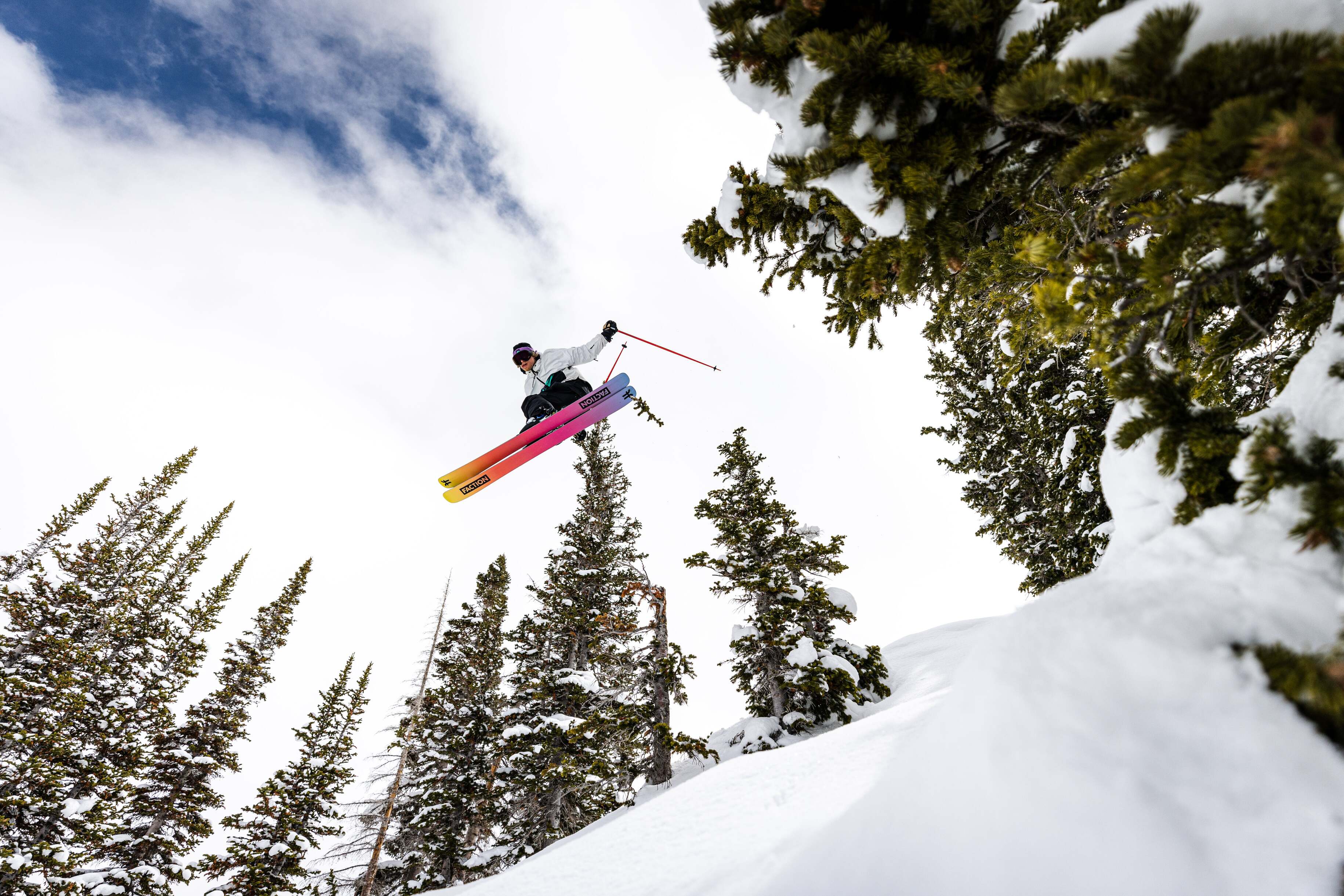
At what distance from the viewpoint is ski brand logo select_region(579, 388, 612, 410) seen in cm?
1078

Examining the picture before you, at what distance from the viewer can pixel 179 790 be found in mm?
17234

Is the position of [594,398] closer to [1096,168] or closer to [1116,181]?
[1096,168]

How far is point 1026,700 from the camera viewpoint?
5.15 feet

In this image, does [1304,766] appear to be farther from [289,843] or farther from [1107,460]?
[289,843]

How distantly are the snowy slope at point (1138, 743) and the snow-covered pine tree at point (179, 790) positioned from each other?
24.8 meters

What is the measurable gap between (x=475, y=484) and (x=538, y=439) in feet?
6.04

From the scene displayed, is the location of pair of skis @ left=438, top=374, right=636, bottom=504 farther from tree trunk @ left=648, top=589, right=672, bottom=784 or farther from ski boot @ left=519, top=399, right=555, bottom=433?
tree trunk @ left=648, top=589, right=672, bottom=784

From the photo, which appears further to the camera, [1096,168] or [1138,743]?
[1096,168]

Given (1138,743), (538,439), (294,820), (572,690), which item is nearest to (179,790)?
(294,820)

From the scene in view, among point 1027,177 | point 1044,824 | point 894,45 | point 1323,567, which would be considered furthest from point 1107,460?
point 894,45

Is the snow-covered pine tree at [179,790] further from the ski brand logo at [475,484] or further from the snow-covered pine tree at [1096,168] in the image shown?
the snow-covered pine tree at [1096,168]

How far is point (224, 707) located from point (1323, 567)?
2756 centimetres

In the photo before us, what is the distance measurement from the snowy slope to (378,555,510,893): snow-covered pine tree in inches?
665

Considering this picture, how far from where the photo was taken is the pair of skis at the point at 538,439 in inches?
429
